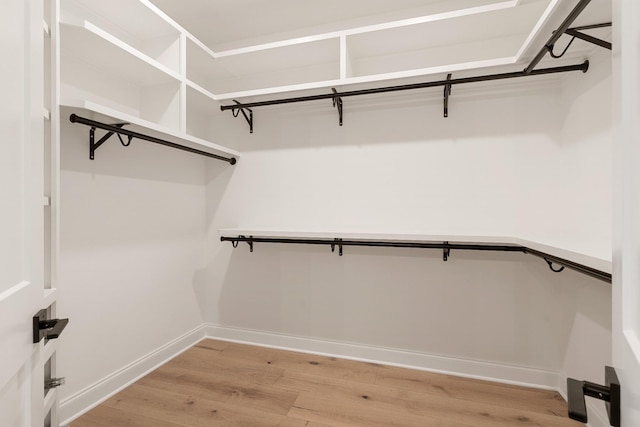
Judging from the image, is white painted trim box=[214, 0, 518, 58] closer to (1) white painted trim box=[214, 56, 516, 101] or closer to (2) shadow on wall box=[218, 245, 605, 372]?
(1) white painted trim box=[214, 56, 516, 101]

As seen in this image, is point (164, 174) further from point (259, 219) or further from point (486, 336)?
point (486, 336)

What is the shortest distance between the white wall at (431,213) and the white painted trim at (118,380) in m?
0.34

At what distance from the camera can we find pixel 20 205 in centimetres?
60

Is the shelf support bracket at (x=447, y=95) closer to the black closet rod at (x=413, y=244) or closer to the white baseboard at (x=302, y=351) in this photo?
the black closet rod at (x=413, y=244)

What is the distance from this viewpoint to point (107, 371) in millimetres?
1645

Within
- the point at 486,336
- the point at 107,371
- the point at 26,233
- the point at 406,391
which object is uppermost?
the point at 26,233

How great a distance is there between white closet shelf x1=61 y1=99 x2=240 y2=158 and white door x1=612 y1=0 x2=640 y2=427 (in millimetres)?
1563

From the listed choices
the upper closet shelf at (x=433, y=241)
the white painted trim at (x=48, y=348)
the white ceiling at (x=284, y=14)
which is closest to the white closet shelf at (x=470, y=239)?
the upper closet shelf at (x=433, y=241)

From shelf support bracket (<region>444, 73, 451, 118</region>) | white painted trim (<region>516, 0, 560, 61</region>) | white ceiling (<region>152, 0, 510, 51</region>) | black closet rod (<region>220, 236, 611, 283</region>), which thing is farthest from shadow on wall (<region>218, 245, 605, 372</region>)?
white ceiling (<region>152, 0, 510, 51</region>)

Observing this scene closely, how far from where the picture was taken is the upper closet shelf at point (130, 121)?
1159 mm

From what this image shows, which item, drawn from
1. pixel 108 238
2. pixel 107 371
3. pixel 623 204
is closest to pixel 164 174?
pixel 108 238

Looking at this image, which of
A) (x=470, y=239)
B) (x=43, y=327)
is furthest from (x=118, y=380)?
(x=470, y=239)

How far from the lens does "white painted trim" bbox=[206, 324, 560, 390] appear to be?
1.74m

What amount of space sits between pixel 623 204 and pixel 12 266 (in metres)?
1.08
